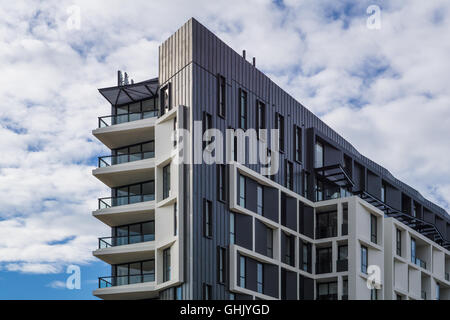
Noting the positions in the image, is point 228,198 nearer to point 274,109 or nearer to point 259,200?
point 259,200

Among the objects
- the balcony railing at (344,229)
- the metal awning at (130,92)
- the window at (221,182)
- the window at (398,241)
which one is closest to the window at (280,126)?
the balcony railing at (344,229)

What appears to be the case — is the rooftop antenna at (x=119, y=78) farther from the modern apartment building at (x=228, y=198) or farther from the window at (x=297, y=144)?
the window at (x=297, y=144)

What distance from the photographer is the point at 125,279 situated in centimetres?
5403

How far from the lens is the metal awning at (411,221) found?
221ft

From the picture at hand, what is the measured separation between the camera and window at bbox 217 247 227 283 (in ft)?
165

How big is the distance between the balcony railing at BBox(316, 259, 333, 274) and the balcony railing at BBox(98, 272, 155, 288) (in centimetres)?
1433

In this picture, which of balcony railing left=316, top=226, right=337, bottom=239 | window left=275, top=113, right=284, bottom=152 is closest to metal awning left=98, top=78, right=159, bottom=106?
window left=275, top=113, right=284, bottom=152

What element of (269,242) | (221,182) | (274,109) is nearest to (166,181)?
(221,182)

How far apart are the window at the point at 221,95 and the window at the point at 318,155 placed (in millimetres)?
12209

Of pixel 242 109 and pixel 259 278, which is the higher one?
pixel 242 109

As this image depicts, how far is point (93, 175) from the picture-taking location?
5744 centimetres

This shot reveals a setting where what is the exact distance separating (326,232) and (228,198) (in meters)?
11.9
